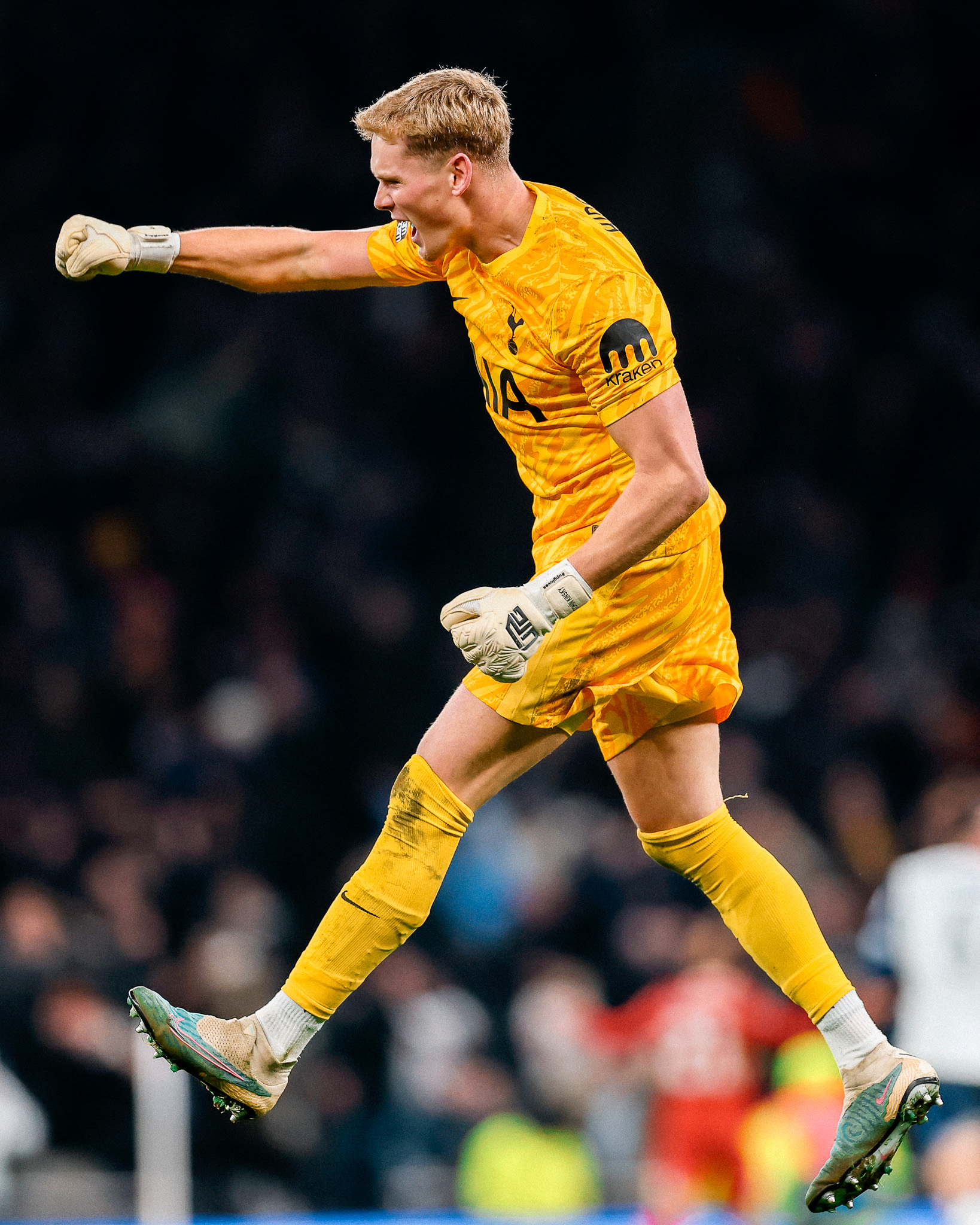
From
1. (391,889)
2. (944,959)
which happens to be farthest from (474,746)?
(944,959)

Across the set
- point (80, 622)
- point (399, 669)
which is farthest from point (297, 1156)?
point (80, 622)

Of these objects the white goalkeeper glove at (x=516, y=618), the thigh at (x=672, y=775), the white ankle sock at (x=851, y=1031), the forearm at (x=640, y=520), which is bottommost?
the white ankle sock at (x=851, y=1031)

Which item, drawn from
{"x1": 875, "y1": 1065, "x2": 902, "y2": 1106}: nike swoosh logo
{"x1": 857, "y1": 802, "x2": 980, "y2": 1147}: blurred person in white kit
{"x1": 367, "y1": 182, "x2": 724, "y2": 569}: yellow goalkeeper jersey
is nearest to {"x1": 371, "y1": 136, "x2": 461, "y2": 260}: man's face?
{"x1": 367, "y1": 182, "x2": 724, "y2": 569}: yellow goalkeeper jersey

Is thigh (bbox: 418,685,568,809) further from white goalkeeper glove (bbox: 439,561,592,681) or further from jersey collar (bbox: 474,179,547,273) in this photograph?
jersey collar (bbox: 474,179,547,273)

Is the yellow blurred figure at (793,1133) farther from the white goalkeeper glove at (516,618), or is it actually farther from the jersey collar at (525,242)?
the jersey collar at (525,242)

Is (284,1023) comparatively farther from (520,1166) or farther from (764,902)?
(520,1166)

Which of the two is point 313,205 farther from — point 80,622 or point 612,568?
point 612,568

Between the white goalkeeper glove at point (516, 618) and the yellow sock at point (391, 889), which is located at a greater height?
the white goalkeeper glove at point (516, 618)

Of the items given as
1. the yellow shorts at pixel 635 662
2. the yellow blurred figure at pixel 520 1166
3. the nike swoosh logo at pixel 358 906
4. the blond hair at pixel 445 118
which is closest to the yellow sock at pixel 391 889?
the nike swoosh logo at pixel 358 906

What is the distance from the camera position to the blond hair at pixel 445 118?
343 cm

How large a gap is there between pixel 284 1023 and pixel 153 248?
5.58ft

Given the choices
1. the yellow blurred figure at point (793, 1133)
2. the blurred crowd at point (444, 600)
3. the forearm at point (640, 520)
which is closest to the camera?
the forearm at point (640, 520)

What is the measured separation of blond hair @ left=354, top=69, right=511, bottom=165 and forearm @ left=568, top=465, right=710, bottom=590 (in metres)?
0.73

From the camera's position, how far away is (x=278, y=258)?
3949 millimetres
